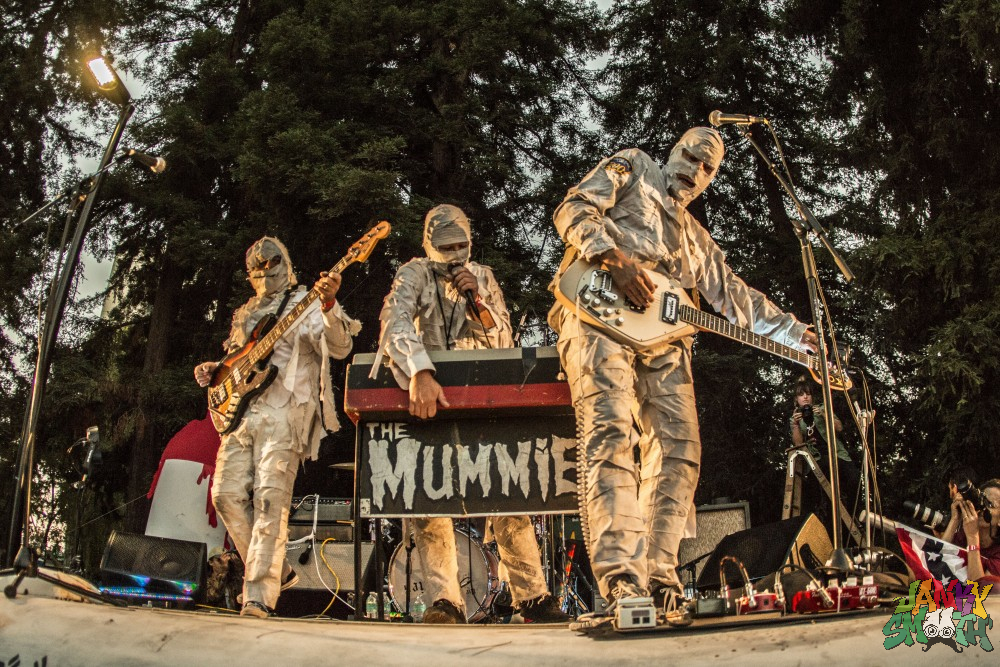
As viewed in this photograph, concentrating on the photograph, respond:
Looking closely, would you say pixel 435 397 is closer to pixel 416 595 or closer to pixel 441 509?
pixel 441 509

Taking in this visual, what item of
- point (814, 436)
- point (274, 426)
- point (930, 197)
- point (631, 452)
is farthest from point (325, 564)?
point (930, 197)

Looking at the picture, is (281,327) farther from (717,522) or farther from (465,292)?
(717,522)

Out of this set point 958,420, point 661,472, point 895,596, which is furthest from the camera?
point 958,420

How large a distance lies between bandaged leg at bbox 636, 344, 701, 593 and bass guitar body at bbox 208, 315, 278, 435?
2.33m

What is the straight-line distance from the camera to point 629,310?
4238 mm

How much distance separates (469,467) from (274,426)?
4.13 ft

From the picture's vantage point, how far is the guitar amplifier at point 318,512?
27.9 ft

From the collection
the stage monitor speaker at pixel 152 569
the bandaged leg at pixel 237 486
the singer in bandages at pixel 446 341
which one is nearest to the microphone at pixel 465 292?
the singer in bandages at pixel 446 341

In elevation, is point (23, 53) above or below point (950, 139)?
above

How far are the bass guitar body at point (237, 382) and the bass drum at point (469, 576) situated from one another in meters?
2.01

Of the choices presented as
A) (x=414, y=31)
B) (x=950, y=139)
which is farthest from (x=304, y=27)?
(x=950, y=139)

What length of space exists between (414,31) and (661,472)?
34.6 ft

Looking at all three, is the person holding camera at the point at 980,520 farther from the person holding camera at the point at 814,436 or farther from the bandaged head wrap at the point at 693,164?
the bandaged head wrap at the point at 693,164

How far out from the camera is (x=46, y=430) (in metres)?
12.0
